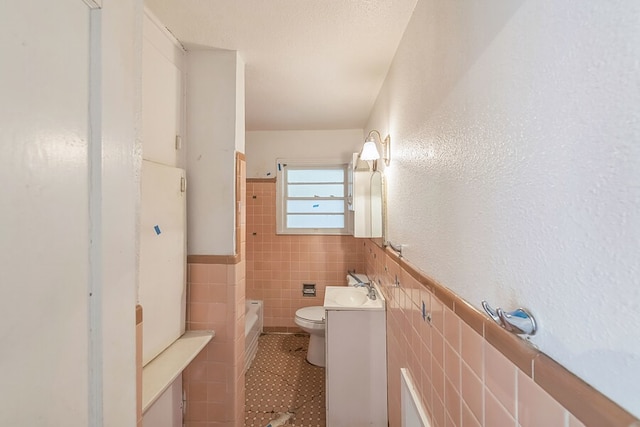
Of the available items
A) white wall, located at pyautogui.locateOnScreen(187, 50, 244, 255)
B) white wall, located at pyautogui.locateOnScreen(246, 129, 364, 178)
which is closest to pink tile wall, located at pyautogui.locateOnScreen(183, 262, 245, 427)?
white wall, located at pyautogui.locateOnScreen(187, 50, 244, 255)

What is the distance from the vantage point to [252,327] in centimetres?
277

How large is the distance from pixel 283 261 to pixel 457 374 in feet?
8.41

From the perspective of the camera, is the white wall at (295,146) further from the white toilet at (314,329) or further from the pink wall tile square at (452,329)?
the pink wall tile square at (452,329)

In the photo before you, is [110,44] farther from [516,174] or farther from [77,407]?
[516,174]

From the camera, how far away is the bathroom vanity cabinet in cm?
188

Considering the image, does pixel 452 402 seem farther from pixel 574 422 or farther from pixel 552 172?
pixel 552 172

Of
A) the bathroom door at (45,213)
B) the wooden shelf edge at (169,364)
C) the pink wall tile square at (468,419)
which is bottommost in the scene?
the wooden shelf edge at (169,364)

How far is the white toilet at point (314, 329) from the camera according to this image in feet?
8.27

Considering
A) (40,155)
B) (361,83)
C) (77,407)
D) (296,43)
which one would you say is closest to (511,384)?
(77,407)

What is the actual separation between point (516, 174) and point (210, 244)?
4.91 feet

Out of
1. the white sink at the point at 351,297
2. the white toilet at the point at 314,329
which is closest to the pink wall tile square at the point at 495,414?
the white sink at the point at 351,297

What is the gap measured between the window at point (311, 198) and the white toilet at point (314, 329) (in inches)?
37.9

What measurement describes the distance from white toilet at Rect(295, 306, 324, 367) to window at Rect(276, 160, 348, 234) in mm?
962

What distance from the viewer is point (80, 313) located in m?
0.47
